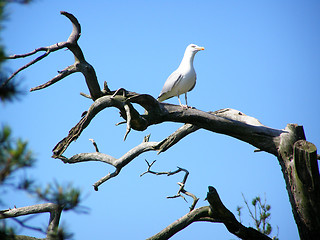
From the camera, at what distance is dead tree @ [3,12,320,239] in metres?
3.78

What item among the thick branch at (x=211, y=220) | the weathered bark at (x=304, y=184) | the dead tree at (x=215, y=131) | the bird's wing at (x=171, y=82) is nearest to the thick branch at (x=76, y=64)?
the dead tree at (x=215, y=131)

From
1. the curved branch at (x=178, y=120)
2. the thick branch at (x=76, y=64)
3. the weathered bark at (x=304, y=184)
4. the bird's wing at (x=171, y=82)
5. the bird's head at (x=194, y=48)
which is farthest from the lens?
the bird's head at (x=194, y=48)

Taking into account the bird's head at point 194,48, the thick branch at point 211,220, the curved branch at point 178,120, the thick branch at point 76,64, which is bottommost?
the thick branch at point 211,220

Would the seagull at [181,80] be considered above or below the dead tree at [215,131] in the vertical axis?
above

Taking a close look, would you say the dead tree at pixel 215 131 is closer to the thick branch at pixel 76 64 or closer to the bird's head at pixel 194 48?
the thick branch at pixel 76 64

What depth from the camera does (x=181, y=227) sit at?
4.64 meters

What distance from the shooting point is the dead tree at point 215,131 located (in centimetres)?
378

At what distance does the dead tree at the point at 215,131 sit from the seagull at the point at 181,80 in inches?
30.8

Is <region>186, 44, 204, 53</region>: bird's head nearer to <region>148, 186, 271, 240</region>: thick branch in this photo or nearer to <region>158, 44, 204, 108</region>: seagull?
<region>158, 44, 204, 108</region>: seagull

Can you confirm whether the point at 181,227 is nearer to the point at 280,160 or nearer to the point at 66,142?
the point at 280,160

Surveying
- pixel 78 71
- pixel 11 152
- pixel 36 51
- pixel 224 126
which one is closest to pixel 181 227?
pixel 224 126

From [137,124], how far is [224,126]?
1.06m

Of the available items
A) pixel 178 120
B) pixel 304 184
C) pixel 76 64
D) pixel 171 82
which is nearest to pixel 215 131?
pixel 178 120

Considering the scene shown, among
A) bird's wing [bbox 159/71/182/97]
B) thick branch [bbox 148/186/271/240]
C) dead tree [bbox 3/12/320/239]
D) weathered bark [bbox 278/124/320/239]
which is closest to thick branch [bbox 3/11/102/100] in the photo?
dead tree [bbox 3/12/320/239]
